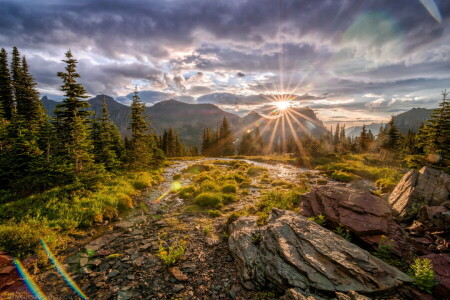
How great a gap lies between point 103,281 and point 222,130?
73582mm

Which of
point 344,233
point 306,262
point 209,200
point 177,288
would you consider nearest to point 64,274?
point 177,288

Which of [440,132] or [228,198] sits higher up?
[440,132]

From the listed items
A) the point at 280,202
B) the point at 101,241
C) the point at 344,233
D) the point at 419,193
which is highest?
the point at 419,193

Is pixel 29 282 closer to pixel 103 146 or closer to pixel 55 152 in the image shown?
pixel 55 152

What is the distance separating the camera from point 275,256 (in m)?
6.34

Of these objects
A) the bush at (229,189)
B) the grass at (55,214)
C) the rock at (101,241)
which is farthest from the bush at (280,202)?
the grass at (55,214)

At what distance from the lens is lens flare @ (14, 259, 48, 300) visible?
236 inches

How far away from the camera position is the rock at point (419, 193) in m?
8.95

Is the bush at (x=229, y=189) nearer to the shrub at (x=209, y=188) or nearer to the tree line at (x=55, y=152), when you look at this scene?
the shrub at (x=209, y=188)

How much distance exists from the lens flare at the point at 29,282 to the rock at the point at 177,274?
3.82 meters

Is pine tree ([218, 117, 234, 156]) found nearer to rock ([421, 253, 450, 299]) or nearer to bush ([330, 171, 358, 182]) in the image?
bush ([330, 171, 358, 182])

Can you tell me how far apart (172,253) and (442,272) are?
28.5 ft

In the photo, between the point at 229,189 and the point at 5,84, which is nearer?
the point at 229,189

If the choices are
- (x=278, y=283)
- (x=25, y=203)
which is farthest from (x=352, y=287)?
(x=25, y=203)
